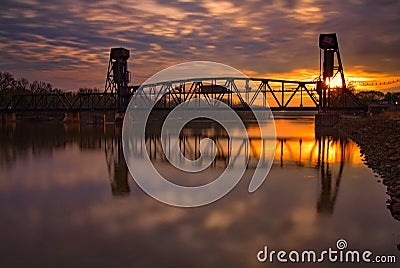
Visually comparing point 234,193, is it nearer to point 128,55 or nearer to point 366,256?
point 366,256

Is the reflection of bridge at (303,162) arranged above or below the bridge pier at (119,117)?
below

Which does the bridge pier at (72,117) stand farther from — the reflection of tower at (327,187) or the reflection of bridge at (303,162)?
the reflection of tower at (327,187)

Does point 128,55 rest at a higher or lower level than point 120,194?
higher

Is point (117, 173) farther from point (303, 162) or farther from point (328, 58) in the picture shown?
point (328, 58)

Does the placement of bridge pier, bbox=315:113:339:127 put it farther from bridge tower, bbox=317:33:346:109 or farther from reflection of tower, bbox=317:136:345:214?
reflection of tower, bbox=317:136:345:214

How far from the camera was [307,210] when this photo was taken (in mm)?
13812

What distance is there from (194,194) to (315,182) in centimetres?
664

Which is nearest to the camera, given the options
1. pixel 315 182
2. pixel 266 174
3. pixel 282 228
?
pixel 282 228

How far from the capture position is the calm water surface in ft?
32.0

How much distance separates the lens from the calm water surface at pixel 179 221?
9.77m

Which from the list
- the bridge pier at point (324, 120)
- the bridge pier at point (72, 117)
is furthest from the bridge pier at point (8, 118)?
the bridge pier at point (324, 120)

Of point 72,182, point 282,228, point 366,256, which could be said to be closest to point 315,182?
point 282,228

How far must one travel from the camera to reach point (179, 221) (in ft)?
41.1

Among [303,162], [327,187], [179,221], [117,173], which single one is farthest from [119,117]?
[179,221]
